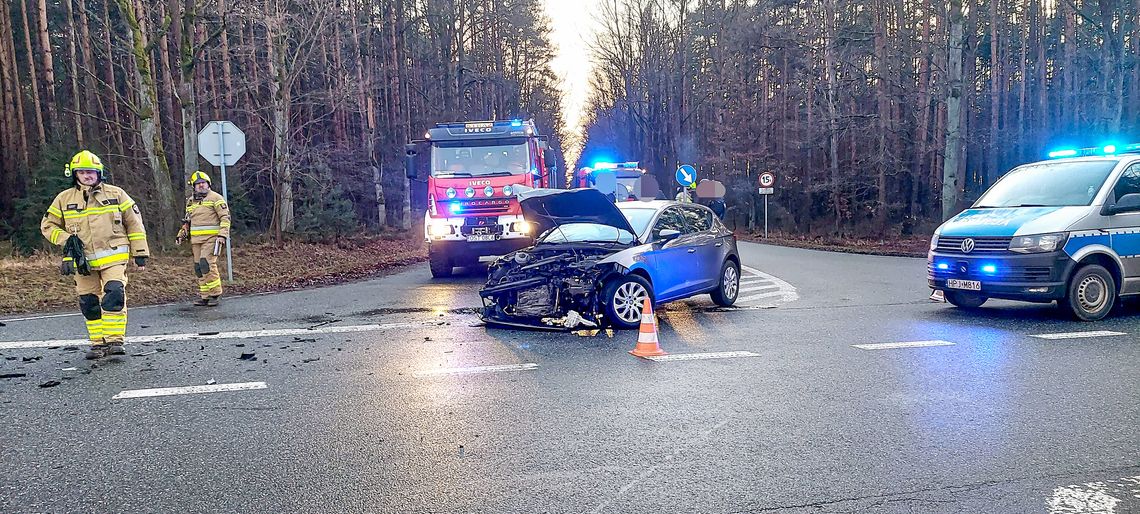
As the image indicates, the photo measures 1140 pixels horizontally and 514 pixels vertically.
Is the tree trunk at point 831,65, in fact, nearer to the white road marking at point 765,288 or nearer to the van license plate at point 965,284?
the white road marking at point 765,288

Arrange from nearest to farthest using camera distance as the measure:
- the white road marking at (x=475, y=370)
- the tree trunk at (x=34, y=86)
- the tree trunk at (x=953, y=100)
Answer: the white road marking at (x=475, y=370), the tree trunk at (x=953, y=100), the tree trunk at (x=34, y=86)

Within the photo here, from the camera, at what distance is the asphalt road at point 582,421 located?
Result: 359cm

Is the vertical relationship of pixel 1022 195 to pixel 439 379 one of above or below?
above

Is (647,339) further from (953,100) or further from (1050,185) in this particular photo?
(953,100)

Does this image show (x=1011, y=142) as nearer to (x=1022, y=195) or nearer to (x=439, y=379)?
(x=1022, y=195)

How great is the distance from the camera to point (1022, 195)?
9031 millimetres

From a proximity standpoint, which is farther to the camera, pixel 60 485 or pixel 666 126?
pixel 666 126

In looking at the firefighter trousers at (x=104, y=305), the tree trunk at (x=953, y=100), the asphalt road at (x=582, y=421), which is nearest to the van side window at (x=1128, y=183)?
the asphalt road at (x=582, y=421)

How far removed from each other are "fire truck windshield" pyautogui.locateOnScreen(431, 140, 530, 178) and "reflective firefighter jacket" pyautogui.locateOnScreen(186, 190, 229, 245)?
15.2ft

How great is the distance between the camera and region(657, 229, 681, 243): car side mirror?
8986 mm

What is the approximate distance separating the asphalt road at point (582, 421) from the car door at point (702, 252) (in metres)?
1.08

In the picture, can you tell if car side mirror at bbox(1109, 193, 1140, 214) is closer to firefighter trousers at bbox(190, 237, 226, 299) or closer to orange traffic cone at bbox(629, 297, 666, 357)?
orange traffic cone at bbox(629, 297, 666, 357)

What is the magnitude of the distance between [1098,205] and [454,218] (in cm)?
1024

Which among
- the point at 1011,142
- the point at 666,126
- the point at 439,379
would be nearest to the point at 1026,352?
the point at 439,379
